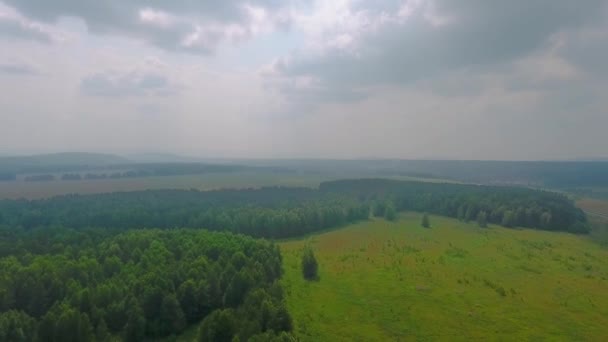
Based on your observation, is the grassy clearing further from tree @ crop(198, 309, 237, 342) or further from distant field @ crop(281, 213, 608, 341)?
tree @ crop(198, 309, 237, 342)

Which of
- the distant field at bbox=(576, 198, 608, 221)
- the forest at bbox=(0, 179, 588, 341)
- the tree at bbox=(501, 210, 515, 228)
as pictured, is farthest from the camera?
the distant field at bbox=(576, 198, 608, 221)

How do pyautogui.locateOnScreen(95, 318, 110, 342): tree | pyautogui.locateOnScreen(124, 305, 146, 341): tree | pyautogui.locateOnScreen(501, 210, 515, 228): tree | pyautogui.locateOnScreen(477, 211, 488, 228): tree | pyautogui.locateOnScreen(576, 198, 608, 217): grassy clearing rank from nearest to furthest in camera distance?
pyautogui.locateOnScreen(95, 318, 110, 342): tree < pyautogui.locateOnScreen(124, 305, 146, 341): tree < pyautogui.locateOnScreen(477, 211, 488, 228): tree < pyautogui.locateOnScreen(501, 210, 515, 228): tree < pyautogui.locateOnScreen(576, 198, 608, 217): grassy clearing

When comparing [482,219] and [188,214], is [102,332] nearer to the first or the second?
[188,214]

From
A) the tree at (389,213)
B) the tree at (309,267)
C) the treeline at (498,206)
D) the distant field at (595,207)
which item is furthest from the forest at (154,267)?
the distant field at (595,207)

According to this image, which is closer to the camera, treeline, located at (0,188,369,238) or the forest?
Result: the forest

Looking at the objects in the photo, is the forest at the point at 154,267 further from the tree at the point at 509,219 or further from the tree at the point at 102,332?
the tree at the point at 509,219

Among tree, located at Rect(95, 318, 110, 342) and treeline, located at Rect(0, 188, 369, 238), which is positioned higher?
treeline, located at Rect(0, 188, 369, 238)

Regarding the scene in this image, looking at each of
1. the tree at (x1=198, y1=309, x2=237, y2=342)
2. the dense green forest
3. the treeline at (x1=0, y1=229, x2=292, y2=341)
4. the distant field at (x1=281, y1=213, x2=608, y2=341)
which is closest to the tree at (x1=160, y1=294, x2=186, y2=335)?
the treeline at (x1=0, y1=229, x2=292, y2=341)

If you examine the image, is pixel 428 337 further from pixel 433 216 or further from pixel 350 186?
pixel 350 186
